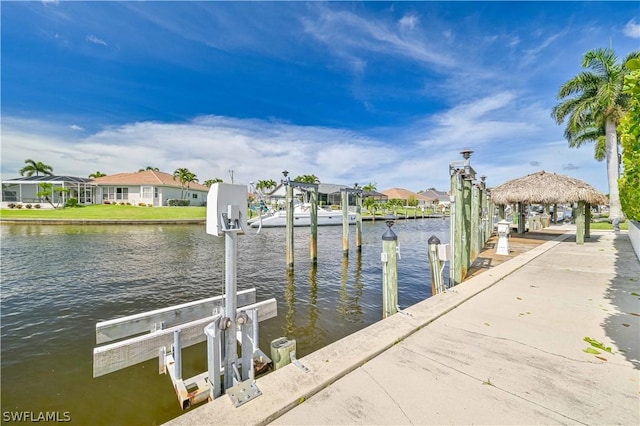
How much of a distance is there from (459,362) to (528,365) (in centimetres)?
70

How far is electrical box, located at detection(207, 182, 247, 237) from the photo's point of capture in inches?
102

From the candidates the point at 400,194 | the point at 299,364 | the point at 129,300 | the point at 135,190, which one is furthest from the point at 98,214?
the point at 400,194

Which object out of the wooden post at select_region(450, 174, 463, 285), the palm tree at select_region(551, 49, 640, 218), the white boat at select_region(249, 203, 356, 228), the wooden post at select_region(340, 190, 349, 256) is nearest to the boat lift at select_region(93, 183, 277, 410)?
the wooden post at select_region(450, 174, 463, 285)

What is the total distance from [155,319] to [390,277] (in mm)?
3504

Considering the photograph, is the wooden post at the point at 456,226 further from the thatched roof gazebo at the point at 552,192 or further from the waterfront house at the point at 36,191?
the waterfront house at the point at 36,191

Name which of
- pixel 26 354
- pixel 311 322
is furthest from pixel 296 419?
pixel 26 354

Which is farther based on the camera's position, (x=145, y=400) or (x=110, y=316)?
(x=110, y=316)

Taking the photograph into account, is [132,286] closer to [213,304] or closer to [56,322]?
[56,322]

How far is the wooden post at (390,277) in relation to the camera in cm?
480

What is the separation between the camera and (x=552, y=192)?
507 inches

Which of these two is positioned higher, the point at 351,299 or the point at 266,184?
the point at 266,184

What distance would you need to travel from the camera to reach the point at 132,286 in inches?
321

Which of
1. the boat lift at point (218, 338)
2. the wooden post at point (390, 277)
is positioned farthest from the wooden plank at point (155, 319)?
the wooden post at point (390, 277)

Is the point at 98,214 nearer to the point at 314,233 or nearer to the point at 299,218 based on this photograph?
the point at 299,218
